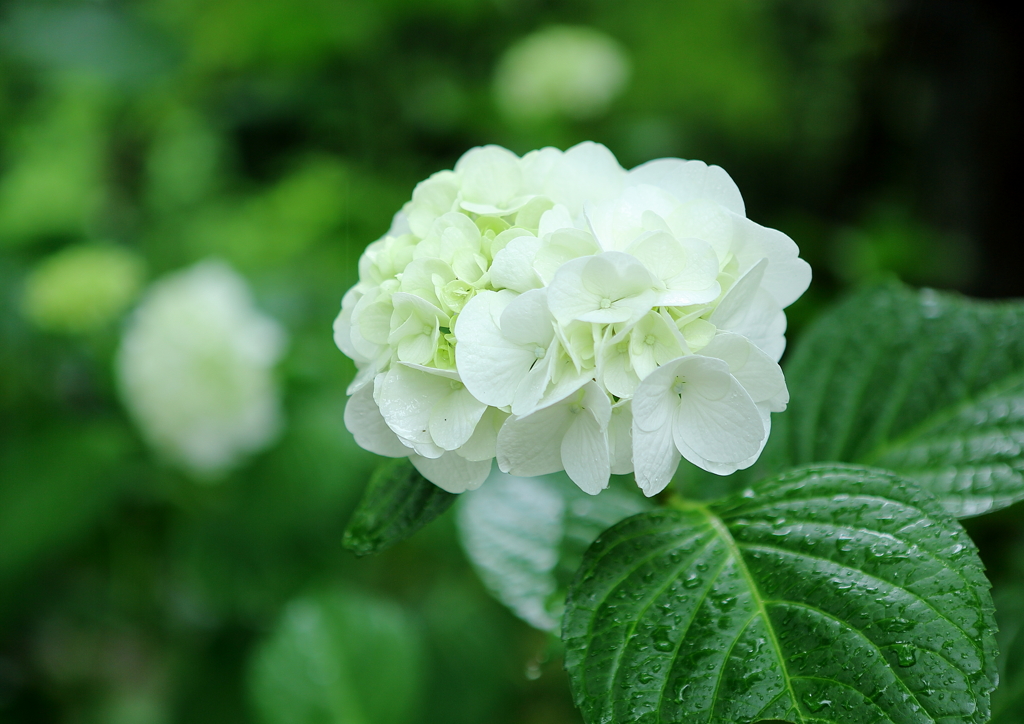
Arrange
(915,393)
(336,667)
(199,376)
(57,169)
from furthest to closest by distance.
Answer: (57,169)
(199,376)
(336,667)
(915,393)

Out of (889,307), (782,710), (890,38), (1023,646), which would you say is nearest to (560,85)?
(890,38)

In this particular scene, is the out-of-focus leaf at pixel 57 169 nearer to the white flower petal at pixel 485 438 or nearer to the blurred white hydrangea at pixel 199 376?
the blurred white hydrangea at pixel 199 376

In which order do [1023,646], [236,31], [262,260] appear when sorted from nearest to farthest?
[1023,646] → [262,260] → [236,31]

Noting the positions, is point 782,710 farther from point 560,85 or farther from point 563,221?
point 560,85

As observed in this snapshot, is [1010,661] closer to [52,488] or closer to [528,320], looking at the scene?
[528,320]

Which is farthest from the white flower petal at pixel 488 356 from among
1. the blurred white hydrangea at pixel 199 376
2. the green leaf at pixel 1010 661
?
the blurred white hydrangea at pixel 199 376

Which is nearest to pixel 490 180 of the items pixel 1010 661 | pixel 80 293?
pixel 1010 661

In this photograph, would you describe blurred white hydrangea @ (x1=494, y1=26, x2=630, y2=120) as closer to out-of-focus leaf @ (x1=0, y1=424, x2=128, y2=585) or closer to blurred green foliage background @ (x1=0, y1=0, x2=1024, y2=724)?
blurred green foliage background @ (x1=0, y1=0, x2=1024, y2=724)
